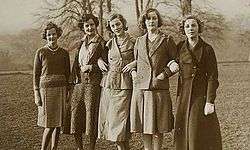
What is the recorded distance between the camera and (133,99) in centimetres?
270

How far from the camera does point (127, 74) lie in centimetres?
270

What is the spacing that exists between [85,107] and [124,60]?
37 centimetres

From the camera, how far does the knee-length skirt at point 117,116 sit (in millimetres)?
→ 2707

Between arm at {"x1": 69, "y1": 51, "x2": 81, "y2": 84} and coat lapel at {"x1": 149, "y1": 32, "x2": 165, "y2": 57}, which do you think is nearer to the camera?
coat lapel at {"x1": 149, "y1": 32, "x2": 165, "y2": 57}

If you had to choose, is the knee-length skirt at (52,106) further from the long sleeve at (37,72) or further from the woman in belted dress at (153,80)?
the woman in belted dress at (153,80)

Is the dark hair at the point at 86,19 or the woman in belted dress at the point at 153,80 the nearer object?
the woman in belted dress at the point at 153,80

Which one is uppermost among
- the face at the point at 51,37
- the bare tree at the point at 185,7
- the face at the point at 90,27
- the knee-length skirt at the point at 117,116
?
the bare tree at the point at 185,7

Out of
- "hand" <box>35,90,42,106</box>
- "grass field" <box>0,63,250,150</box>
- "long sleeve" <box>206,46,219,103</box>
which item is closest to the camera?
"long sleeve" <box>206,46,219,103</box>

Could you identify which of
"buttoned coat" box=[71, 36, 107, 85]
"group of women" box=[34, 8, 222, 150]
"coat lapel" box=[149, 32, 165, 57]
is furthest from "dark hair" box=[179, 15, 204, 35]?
"buttoned coat" box=[71, 36, 107, 85]

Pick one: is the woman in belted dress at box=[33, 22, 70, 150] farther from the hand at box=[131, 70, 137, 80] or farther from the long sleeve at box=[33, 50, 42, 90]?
the hand at box=[131, 70, 137, 80]

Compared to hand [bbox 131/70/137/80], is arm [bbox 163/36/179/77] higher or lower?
higher

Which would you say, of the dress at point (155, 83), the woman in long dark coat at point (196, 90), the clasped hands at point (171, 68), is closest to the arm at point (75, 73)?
the dress at point (155, 83)

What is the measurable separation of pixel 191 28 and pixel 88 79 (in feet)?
2.16

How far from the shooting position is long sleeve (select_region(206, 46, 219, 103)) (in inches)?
102
